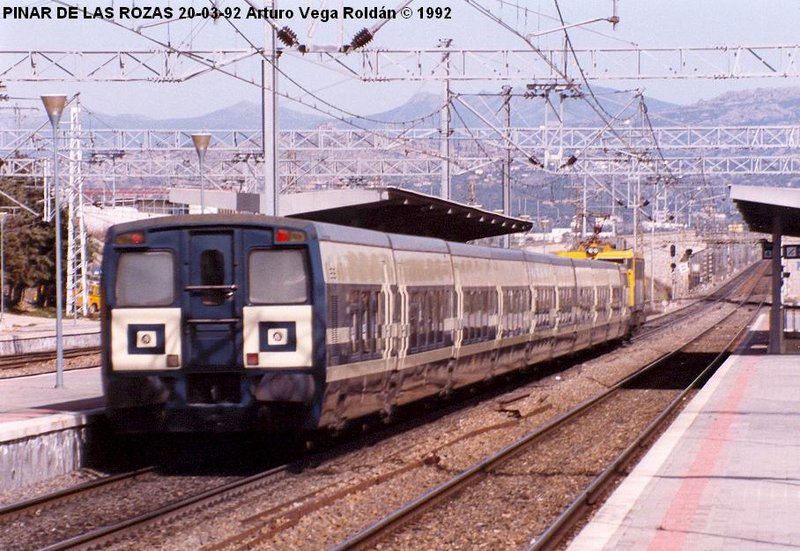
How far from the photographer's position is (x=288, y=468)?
48.6 feet

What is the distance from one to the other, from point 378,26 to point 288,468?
29.1 feet

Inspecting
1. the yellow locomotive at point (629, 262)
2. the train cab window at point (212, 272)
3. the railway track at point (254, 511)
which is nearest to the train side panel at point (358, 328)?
the railway track at point (254, 511)

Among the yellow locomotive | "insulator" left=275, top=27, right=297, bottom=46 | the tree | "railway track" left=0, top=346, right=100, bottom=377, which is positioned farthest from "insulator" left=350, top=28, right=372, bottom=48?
the tree

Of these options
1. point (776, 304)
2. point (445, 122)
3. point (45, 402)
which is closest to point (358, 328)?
point (45, 402)

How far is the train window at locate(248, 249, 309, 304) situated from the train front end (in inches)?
0.4

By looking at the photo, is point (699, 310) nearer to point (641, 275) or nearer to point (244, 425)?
point (641, 275)

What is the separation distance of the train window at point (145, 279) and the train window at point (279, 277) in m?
0.96

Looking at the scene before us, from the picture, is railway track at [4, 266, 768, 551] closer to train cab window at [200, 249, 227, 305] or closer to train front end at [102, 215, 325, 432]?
train front end at [102, 215, 325, 432]

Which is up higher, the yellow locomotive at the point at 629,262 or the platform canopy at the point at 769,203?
the platform canopy at the point at 769,203

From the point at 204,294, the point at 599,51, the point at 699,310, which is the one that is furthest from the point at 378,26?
the point at 699,310

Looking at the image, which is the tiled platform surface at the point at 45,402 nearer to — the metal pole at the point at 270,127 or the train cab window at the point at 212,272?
the train cab window at the point at 212,272

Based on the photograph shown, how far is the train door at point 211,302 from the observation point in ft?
47.0

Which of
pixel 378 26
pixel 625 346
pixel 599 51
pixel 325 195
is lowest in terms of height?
pixel 625 346

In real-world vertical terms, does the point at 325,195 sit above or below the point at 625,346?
above
